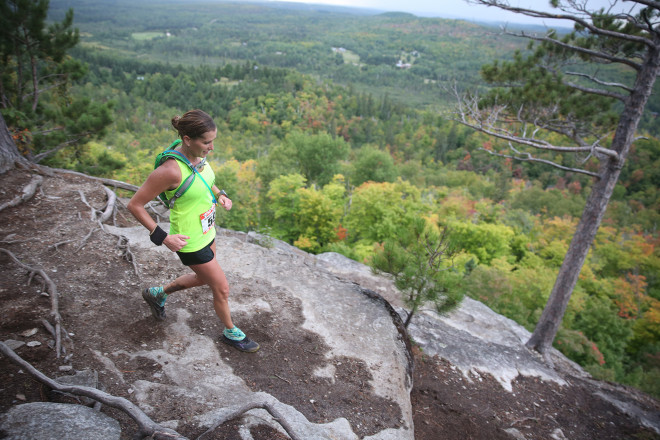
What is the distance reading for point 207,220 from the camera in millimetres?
2879

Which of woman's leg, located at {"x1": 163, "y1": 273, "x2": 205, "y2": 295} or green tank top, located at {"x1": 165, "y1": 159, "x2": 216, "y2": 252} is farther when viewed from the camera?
woman's leg, located at {"x1": 163, "y1": 273, "x2": 205, "y2": 295}

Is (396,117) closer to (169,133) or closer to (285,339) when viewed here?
(169,133)

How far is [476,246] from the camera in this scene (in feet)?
69.8

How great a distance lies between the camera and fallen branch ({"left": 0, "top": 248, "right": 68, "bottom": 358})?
9.13 ft

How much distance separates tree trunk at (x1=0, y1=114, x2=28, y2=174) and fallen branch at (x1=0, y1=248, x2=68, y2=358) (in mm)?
2776

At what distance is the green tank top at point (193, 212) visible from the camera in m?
2.64

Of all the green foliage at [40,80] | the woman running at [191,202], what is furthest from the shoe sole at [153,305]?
the green foliage at [40,80]

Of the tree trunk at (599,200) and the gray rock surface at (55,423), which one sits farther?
the tree trunk at (599,200)

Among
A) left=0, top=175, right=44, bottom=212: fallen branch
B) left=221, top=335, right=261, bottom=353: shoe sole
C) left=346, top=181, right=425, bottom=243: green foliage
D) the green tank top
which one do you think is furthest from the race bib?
left=346, top=181, right=425, bottom=243: green foliage

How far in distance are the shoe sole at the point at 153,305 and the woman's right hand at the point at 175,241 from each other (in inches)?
44.0

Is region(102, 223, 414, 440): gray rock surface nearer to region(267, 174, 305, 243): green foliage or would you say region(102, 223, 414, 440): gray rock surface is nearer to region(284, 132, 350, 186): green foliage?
region(267, 174, 305, 243): green foliage

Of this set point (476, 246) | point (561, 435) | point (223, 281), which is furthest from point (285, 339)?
point (476, 246)

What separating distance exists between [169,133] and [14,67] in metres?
67.5

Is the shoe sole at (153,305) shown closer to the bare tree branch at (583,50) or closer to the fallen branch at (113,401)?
the fallen branch at (113,401)
